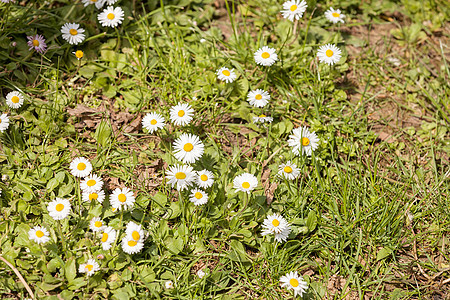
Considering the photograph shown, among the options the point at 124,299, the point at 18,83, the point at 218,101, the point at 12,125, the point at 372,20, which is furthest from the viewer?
the point at 372,20

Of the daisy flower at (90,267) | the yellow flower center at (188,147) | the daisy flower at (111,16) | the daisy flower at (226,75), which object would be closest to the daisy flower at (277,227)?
the yellow flower center at (188,147)

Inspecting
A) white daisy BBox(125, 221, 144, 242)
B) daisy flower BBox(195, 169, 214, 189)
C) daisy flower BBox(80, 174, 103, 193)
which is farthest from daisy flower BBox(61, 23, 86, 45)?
white daisy BBox(125, 221, 144, 242)

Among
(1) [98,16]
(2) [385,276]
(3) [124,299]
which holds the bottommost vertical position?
(2) [385,276]

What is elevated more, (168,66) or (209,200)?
(168,66)

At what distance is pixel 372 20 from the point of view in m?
4.15

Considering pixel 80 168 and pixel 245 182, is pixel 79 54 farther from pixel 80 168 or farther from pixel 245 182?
pixel 245 182

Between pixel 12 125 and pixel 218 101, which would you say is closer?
pixel 12 125

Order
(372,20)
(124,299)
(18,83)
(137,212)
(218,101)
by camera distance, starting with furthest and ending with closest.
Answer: (372,20), (218,101), (18,83), (137,212), (124,299)

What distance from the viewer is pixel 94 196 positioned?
2598 mm

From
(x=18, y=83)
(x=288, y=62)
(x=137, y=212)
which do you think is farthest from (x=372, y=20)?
(x=18, y=83)

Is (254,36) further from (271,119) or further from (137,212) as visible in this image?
(137,212)

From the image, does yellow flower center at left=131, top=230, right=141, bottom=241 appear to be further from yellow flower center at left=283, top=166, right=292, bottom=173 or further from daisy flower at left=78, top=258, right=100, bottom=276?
yellow flower center at left=283, top=166, right=292, bottom=173

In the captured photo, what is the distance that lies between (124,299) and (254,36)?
248 cm

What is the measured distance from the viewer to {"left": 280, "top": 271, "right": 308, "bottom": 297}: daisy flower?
2.47m
